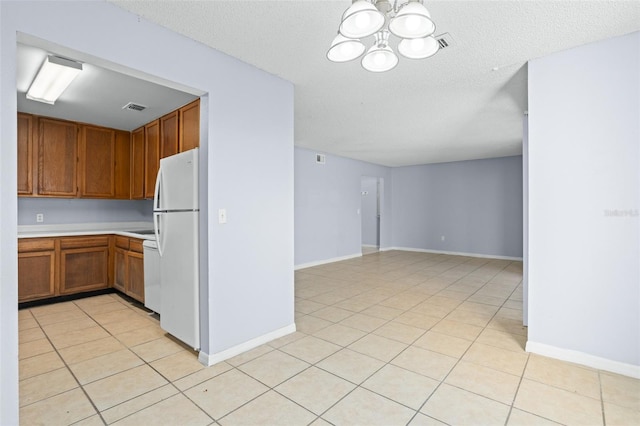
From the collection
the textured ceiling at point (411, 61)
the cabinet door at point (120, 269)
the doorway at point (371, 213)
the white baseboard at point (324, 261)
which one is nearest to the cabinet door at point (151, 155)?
the cabinet door at point (120, 269)

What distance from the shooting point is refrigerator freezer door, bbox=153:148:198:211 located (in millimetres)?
2527

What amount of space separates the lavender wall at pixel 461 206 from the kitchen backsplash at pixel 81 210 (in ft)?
21.2

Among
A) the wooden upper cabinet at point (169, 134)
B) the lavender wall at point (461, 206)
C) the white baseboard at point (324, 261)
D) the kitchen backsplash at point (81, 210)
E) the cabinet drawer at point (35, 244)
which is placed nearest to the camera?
the wooden upper cabinet at point (169, 134)

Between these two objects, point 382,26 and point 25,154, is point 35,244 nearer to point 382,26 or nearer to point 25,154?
point 25,154

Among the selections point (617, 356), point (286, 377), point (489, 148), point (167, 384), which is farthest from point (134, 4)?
point (489, 148)

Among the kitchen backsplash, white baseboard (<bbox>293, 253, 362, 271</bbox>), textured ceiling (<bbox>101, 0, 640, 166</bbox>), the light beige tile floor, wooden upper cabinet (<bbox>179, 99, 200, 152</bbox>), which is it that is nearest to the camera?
the light beige tile floor

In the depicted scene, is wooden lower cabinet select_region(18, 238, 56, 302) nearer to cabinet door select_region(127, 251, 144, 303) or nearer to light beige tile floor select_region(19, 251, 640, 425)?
light beige tile floor select_region(19, 251, 640, 425)

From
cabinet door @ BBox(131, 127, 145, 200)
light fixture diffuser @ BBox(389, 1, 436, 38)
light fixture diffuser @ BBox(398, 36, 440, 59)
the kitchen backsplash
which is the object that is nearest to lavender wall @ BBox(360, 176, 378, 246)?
the kitchen backsplash

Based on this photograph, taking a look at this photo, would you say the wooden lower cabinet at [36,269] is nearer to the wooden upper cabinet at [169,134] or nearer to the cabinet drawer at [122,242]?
the cabinet drawer at [122,242]

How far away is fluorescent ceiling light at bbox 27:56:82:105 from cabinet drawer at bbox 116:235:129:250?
5.59 feet

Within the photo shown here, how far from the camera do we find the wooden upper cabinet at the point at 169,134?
314 centimetres

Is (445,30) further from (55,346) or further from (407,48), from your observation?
(55,346)

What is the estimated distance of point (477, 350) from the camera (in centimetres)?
264

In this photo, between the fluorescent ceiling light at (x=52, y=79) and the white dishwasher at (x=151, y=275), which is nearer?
the fluorescent ceiling light at (x=52, y=79)
